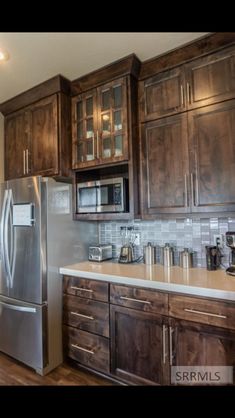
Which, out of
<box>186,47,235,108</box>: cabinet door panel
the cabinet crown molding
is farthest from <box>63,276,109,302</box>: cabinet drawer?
the cabinet crown molding

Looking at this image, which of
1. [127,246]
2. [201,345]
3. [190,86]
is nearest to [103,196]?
[127,246]

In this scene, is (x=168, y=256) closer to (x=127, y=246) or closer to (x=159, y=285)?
(x=127, y=246)

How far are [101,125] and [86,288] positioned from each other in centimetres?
137

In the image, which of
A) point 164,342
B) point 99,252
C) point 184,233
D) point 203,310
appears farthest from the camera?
point 99,252

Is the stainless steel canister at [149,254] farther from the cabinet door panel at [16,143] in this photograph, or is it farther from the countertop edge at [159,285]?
the cabinet door panel at [16,143]

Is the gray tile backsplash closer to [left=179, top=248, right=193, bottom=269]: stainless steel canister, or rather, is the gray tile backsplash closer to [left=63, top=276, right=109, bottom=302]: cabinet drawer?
[left=179, top=248, right=193, bottom=269]: stainless steel canister

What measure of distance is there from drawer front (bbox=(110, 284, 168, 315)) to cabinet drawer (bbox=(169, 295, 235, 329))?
0.06 meters

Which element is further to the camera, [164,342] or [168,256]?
[168,256]

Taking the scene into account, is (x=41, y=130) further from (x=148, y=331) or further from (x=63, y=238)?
(x=148, y=331)

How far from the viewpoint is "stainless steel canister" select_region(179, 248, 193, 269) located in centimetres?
191

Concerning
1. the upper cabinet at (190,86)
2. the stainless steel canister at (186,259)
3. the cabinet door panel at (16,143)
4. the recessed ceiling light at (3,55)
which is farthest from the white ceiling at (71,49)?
the stainless steel canister at (186,259)

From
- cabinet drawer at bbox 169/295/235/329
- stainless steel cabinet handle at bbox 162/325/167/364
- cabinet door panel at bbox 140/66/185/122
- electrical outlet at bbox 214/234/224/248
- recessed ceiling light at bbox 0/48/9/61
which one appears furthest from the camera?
electrical outlet at bbox 214/234/224/248

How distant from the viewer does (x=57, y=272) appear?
6.61 feet

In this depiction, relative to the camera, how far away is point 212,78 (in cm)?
164
